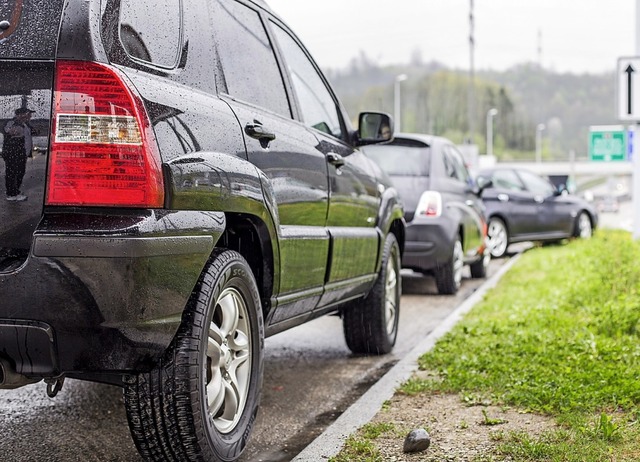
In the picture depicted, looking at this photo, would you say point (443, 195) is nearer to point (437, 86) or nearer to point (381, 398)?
point (381, 398)

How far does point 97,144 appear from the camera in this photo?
3016 millimetres

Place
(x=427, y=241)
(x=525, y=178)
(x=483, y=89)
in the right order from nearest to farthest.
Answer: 1. (x=427, y=241)
2. (x=525, y=178)
3. (x=483, y=89)

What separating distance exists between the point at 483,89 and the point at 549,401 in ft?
440

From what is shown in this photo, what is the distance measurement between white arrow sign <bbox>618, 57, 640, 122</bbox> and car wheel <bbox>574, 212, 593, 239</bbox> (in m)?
4.97

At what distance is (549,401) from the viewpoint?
4.69m

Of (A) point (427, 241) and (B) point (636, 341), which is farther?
(A) point (427, 241)

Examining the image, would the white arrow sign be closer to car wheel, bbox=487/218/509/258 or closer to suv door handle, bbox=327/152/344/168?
car wheel, bbox=487/218/509/258

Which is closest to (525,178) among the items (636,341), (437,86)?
(636,341)

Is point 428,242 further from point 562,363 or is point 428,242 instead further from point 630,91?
point 630,91

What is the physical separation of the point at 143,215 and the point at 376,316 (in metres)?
3.57

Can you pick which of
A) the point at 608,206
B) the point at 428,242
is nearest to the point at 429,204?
the point at 428,242

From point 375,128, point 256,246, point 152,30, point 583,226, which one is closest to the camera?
point 152,30

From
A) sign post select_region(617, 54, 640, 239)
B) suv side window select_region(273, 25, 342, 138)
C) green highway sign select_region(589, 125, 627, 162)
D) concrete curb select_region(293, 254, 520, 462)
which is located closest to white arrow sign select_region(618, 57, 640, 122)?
sign post select_region(617, 54, 640, 239)

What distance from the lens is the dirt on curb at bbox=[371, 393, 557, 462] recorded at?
3.92 metres
